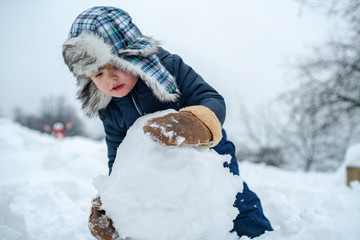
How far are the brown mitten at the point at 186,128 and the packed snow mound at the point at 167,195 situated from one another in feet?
0.18

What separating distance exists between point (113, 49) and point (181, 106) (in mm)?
446

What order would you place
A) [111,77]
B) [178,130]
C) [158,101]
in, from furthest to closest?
[158,101] → [111,77] → [178,130]

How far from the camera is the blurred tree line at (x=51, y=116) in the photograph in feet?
83.7

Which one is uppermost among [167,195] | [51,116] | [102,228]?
[167,195]

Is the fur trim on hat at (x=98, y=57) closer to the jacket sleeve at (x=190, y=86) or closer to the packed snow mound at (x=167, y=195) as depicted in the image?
the jacket sleeve at (x=190, y=86)

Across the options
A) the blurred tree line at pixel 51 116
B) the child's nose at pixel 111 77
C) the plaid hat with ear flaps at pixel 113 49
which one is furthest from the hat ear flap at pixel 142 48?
the blurred tree line at pixel 51 116

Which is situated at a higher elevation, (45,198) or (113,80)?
(113,80)

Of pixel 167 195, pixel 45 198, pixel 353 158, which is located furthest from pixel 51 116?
pixel 167 195

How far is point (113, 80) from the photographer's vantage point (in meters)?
1.08

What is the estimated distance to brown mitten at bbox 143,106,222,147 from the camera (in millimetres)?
771

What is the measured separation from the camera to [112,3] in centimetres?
131

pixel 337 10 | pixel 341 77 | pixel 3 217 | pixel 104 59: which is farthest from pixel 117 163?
pixel 341 77

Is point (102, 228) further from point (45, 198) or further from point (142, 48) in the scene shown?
point (45, 198)

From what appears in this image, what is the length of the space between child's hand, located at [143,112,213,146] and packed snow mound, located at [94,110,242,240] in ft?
0.17
